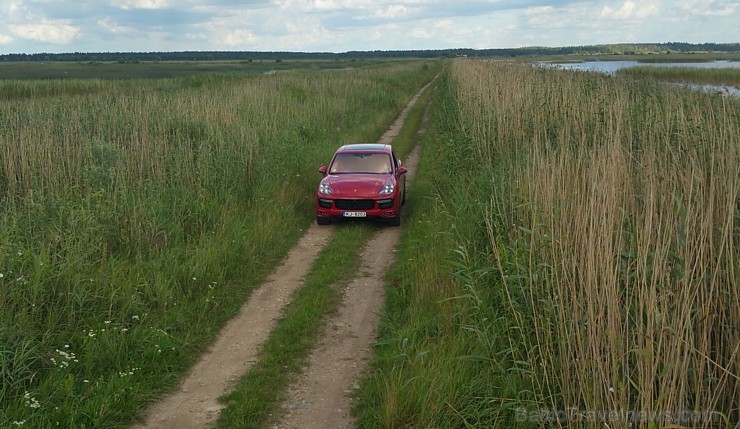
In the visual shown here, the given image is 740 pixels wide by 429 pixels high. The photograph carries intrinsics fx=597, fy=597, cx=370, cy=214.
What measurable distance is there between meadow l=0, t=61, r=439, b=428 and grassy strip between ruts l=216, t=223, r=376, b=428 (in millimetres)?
809

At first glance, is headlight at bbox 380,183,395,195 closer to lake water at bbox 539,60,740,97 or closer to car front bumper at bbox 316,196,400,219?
car front bumper at bbox 316,196,400,219

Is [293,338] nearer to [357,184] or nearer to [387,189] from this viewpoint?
[387,189]

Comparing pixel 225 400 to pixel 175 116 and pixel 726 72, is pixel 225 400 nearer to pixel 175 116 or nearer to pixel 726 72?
pixel 175 116

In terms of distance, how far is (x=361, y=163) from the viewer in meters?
13.6

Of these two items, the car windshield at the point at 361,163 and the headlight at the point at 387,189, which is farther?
the car windshield at the point at 361,163

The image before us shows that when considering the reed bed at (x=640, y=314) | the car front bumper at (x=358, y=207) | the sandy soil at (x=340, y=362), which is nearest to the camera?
the reed bed at (x=640, y=314)

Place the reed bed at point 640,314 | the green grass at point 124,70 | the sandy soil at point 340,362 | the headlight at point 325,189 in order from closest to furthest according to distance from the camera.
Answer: the reed bed at point 640,314, the sandy soil at point 340,362, the headlight at point 325,189, the green grass at point 124,70

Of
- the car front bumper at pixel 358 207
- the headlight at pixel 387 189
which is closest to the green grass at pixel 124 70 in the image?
the car front bumper at pixel 358 207

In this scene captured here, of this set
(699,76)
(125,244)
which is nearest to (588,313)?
(125,244)

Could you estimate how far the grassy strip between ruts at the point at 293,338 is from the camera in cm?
550

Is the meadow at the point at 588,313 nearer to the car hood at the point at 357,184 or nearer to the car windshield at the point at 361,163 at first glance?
the car hood at the point at 357,184

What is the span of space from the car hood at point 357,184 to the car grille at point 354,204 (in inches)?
4.2

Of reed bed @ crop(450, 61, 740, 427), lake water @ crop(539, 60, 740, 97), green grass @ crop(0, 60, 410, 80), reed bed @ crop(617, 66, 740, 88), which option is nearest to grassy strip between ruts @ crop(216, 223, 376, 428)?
reed bed @ crop(450, 61, 740, 427)

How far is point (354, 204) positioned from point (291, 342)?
18.9 feet
